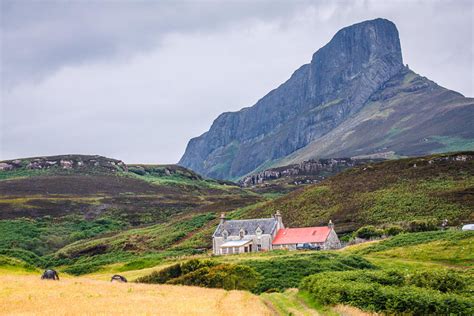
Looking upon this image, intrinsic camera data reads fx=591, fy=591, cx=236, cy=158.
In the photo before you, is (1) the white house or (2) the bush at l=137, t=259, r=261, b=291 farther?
(1) the white house

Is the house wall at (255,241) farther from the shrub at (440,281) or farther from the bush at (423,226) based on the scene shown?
the shrub at (440,281)

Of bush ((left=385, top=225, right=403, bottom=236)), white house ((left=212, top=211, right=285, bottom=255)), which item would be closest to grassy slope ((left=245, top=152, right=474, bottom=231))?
bush ((left=385, top=225, right=403, bottom=236))

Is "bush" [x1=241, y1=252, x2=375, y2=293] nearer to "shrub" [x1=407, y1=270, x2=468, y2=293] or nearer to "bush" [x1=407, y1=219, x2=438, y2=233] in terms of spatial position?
"shrub" [x1=407, y1=270, x2=468, y2=293]

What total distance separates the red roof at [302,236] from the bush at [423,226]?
11.6 meters

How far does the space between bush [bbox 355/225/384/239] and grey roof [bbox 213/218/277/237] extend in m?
12.6

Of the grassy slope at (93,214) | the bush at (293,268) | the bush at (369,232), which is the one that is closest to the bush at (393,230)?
the bush at (369,232)

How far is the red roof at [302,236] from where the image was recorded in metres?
84.0

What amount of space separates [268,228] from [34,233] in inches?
2261

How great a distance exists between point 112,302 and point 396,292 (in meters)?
14.3

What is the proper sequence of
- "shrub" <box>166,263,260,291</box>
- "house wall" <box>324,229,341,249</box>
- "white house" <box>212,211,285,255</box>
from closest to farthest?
"shrub" <box>166,263,260,291</box> < "house wall" <box>324,229,341,249</box> < "white house" <box>212,211,285,255</box>

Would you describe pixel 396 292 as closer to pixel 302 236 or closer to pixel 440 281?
pixel 440 281

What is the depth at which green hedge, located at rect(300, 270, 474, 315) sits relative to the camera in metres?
26.8

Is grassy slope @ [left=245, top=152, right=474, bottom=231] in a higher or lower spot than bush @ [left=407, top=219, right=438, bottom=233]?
higher

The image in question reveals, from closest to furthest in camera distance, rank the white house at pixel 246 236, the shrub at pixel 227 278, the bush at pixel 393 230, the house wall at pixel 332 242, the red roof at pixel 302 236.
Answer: the shrub at pixel 227 278 < the bush at pixel 393 230 < the house wall at pixel 332 242 < the red roof at pixel 302 236 < the white house at pixel 246 236
